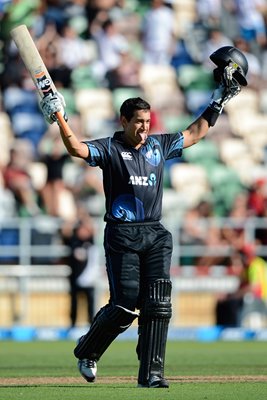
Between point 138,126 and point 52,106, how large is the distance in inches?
24.5

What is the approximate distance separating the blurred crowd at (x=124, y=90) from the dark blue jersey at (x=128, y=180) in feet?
32.2

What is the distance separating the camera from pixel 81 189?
1902 cm

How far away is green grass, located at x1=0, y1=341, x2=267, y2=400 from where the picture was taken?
8.13 m

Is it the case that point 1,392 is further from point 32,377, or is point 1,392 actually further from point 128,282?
point 32,377

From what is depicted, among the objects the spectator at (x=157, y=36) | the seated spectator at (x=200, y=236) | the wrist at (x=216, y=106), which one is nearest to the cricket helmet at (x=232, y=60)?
the wrist at (x=216, y=106)

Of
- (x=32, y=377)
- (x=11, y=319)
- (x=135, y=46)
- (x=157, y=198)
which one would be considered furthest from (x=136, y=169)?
(x=135, y=46)

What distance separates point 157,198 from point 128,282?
25.2 inches

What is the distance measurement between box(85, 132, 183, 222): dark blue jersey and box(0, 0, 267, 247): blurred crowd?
32.2 ft

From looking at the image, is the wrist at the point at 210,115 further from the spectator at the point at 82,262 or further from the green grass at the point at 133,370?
the spectator at the point at 82,262

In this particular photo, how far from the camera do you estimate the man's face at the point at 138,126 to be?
8.61m

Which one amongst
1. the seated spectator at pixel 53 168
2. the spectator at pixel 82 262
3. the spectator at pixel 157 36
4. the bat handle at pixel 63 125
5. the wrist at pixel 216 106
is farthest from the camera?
the spectator at pixel 157 36

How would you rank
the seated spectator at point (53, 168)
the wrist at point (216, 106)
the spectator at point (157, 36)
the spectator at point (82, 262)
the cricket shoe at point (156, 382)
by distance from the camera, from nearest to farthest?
the cricket shoe at point (156, 382) → the wrist at point (216, 106) → the spectator at point (82, 262) → the seated spectator at point (53, 168) → the spectator at point (157, 36)

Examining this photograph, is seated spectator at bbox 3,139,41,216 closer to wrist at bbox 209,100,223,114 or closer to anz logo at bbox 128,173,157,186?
wrist at bbox 209,100,223,114

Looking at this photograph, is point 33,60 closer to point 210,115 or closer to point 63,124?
point 63,124
